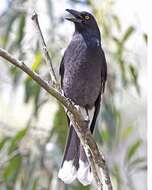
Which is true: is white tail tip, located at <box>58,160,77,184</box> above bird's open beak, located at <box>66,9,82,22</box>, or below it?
below

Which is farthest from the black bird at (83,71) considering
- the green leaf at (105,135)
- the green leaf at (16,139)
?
the green leaf at (105,135)

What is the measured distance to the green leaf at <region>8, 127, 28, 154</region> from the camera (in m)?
3.38

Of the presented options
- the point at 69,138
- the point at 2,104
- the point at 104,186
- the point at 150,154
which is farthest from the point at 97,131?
the point at 2,104

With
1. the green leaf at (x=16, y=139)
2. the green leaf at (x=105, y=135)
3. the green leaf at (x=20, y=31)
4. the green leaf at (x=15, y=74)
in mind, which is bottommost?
the green leaf at (x=16, y=139)

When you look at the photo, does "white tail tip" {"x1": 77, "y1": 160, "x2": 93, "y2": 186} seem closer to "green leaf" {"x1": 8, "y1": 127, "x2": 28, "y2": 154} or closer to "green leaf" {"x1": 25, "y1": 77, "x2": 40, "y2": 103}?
"green leaf" {"x1": 8, "y1": 127, "x2": 28, "y2": 154}

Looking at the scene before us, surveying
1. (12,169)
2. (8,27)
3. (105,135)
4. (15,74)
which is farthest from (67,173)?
(8,27)

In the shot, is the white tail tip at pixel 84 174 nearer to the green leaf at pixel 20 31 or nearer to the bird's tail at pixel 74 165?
the bird's tail at pixel 74 165

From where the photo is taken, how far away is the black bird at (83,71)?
3129 mm

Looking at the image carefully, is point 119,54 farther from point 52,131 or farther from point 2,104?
point 2,104

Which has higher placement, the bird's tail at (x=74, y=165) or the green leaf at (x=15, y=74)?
the green leaf at (x=15, y=74)

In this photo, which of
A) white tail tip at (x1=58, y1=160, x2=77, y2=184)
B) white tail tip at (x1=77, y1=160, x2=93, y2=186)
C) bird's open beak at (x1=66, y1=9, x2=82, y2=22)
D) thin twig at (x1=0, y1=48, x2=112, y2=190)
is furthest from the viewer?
bird's open beak at (x1=66, y1=9, x2=82, y2=22)

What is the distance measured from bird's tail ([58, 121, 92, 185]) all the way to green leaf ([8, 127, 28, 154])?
0.37 m

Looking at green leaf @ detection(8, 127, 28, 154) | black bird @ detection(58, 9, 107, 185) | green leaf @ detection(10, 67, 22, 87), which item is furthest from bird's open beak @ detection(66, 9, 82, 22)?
green leaf @ detection(10, 67, 22, 87)

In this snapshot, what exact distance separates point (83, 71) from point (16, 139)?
1.93ft
